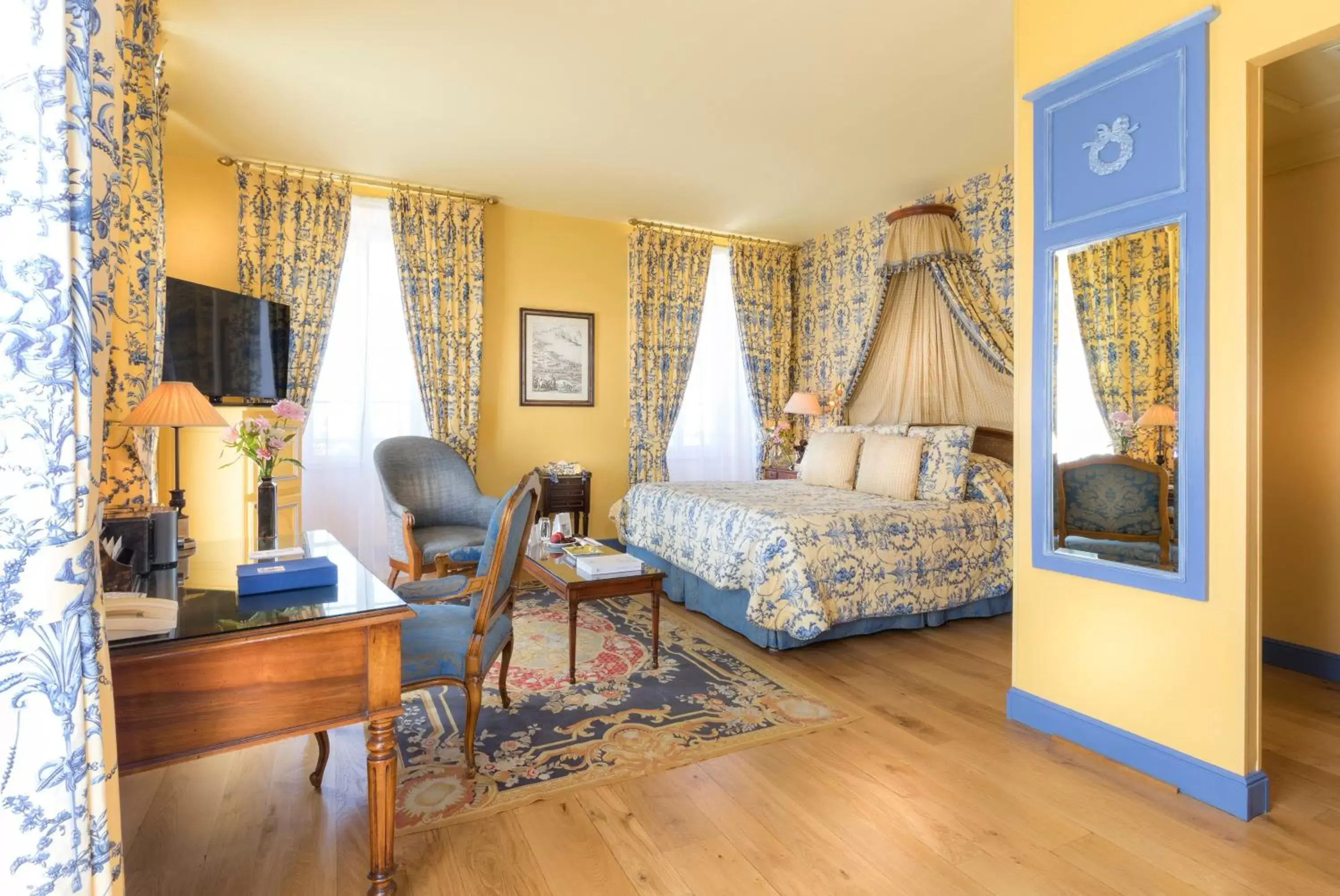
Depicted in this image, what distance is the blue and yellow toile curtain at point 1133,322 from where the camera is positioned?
229 centimetres

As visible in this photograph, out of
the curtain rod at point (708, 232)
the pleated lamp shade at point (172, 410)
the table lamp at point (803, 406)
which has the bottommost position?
the pleated lamp shade at point (172, 410)

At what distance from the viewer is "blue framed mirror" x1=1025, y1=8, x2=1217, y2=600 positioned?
220 centimetres

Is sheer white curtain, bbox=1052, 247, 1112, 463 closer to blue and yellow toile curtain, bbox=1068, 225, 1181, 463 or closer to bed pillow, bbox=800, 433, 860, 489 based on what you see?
blue and yellow toile curtain, bbox=1068, 225, 1181, 463

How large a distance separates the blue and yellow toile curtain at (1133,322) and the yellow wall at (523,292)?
4.22m

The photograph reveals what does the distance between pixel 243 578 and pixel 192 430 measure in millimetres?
3075

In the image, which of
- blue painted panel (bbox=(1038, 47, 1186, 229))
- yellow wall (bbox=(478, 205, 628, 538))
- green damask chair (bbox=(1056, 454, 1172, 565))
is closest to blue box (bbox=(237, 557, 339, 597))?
green damask chair (bbox=(1056, 454, 1172, 565))

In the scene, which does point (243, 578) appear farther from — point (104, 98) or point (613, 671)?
point (613, 671)

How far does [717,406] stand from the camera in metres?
6.74

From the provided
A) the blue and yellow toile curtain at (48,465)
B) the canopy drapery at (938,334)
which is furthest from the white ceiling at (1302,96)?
the blue and yellow toile curtain at (48,465)

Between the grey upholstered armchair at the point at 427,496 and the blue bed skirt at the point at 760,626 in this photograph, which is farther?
the grey upholstered armchair at the point at 427,496

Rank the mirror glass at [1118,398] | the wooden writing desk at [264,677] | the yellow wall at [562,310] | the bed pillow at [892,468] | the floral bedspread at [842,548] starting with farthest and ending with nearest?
1. the yellow wall at [562,310]
2. the bed pillow at [892,468]
3. the floral bedspread at [842,548]
4. the mirror glass at [1118,398]
5. the wooden writing desk at [264,677]

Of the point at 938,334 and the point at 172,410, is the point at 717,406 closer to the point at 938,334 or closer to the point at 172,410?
the point at 938,334

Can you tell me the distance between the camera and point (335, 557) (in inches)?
84.7

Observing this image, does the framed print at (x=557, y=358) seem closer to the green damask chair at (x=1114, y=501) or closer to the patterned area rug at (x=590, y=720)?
the patterned area rug at (x=590, y=720)
